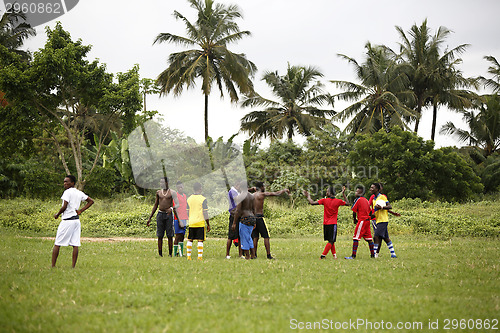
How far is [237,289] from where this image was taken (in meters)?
7.62

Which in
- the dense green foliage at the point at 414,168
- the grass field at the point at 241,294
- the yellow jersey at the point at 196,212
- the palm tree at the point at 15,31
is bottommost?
the grass field at the point at 241,294

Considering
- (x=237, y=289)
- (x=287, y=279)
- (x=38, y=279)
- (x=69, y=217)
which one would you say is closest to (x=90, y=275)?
(x=38, y=279)

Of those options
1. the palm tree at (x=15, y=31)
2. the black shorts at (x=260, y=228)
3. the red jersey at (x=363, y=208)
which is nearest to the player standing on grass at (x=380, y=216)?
the red jersey at (x=363, y=208)

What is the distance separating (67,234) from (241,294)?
423 cm

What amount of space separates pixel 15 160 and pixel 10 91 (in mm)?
9976

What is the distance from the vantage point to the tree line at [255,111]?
25078 millimetres

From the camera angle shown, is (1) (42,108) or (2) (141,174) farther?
(2) (141,174)

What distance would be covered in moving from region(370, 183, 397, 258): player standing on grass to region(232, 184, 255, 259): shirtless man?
326cm

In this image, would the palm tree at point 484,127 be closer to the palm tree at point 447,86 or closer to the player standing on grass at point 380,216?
the palm tree at point 447,86

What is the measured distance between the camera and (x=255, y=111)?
44.6 meters

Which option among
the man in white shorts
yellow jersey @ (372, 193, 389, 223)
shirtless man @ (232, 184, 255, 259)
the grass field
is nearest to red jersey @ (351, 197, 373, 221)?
yellow jersey @ (372, 193, 389, 223)

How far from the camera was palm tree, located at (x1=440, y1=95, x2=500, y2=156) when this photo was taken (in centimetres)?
4005

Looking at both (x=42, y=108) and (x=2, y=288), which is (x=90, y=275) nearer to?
(x=2, y=288)

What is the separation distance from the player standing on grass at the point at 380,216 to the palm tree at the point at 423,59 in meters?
27.6
